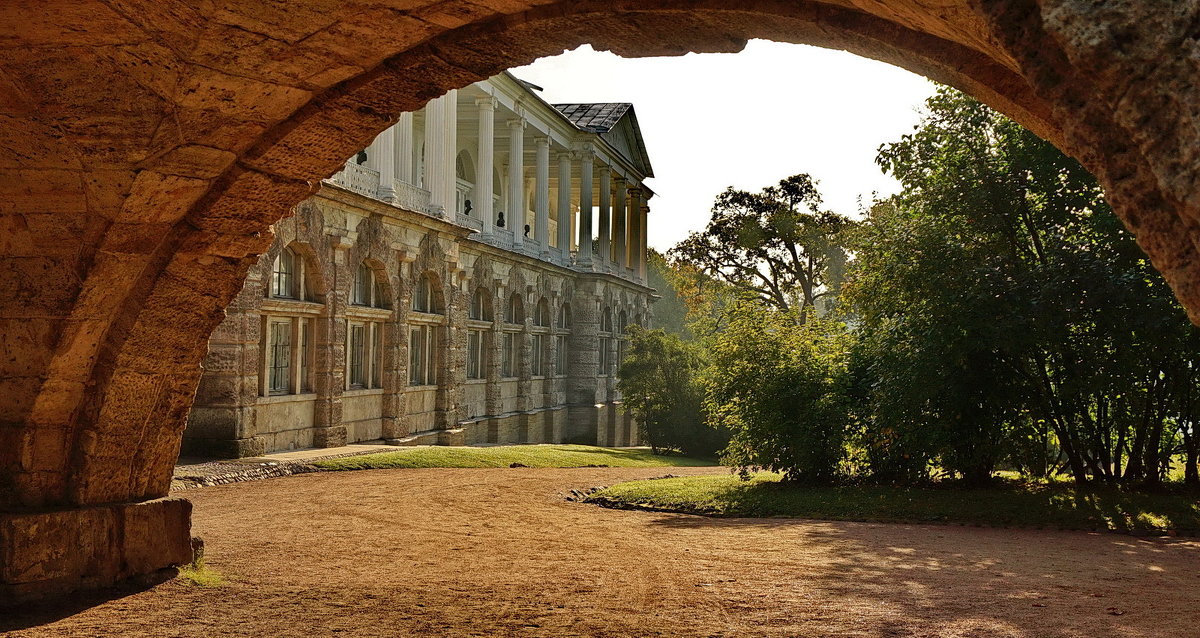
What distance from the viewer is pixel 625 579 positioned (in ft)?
25.1

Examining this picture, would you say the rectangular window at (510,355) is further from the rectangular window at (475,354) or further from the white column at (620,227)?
the white column at (620,227)

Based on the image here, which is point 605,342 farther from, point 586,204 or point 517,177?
point 517,177

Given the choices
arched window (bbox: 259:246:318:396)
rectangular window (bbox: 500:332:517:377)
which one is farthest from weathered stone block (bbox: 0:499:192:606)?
rectangular window (bbox: 500:332:517:377)

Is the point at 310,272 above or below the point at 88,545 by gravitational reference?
above

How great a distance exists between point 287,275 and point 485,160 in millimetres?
11295

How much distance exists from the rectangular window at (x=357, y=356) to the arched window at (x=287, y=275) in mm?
2395

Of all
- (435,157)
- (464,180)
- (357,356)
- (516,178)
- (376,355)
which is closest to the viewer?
(357,356)

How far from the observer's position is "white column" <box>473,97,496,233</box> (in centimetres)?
2814

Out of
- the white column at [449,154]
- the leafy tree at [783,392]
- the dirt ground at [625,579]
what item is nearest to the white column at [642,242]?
the white column at [449,154]

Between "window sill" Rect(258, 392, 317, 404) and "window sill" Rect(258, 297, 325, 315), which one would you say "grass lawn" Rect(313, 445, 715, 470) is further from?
"window sill" Rect(258, 297, 325, 315)

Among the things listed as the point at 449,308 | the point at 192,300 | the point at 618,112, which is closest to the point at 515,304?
the point at 449,308

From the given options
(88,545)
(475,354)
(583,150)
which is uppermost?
(583,150)

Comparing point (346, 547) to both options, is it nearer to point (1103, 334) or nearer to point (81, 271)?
point (81, 271)

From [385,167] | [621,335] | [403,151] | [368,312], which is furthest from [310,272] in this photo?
[621,335]
